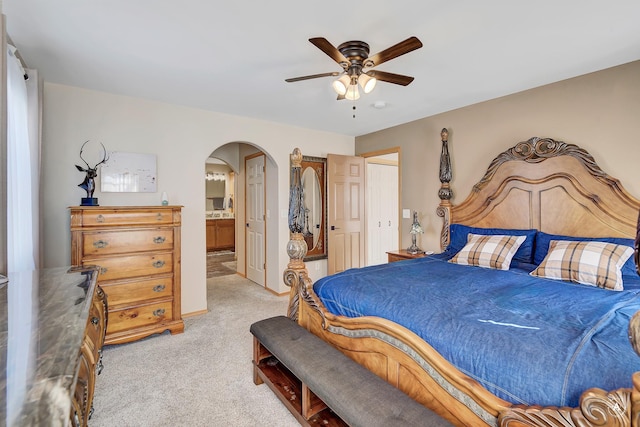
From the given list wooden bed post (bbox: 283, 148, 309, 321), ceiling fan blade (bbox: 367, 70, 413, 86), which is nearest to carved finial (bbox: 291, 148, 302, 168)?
wooden bed post (bbox: 283, 148, 309, 321)

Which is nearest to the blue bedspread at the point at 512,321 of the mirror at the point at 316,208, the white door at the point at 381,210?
the mirror at the point at 316,208

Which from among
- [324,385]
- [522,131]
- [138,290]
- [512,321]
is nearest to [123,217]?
[138,290]

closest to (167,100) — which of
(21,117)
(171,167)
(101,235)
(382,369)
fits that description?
(171,167)

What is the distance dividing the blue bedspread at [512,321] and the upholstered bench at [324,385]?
0.29 meters

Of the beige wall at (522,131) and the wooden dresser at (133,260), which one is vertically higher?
the beige wall at (522,131)

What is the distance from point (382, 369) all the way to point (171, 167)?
304 cm

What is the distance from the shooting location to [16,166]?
211 cm

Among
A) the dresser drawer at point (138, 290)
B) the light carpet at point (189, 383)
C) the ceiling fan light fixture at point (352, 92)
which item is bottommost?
the light carpet at point (189, 383)

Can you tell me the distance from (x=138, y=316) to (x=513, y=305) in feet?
10.3

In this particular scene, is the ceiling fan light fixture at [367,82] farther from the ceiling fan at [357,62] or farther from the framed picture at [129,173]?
the framed picture at [129,173]

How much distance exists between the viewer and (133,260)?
9.61 ft

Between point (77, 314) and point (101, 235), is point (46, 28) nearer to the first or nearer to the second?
point (101, 235)

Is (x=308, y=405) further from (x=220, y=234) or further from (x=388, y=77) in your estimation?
(x=220, y=234)

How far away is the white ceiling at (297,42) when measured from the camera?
179 cm
